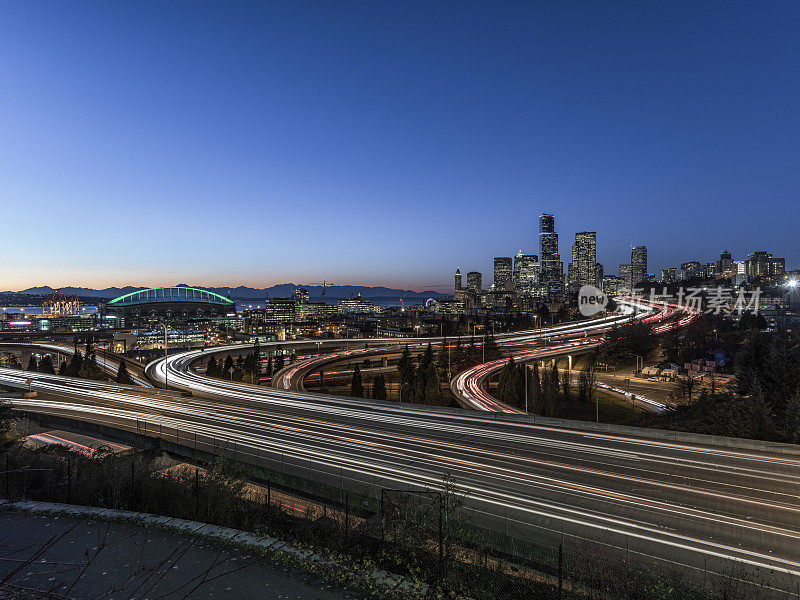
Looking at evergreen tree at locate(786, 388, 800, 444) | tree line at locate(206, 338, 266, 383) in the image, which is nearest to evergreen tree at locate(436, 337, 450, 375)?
tree line at locate(206, 338, 266, 383)

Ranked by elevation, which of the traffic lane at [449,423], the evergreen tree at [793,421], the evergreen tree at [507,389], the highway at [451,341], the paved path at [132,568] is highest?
the paved path at [132,568]

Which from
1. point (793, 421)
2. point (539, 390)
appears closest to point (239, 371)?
point (539, 390)

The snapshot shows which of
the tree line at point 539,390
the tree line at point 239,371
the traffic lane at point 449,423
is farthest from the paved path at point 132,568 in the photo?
the tree line at point 239,371

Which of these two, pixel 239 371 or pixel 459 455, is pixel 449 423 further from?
pixel 239 371

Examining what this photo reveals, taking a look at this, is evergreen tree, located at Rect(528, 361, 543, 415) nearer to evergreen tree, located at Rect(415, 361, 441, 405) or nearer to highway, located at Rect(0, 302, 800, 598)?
evergreen tree, located at Rect(415, 361, 441, 405)

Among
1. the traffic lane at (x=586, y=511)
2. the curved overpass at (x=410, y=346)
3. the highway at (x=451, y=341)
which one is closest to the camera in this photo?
the traffic lane at (x=586, y=511)

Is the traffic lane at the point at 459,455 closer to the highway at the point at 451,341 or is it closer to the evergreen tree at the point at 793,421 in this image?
the evergreen tree at the point at 793,421

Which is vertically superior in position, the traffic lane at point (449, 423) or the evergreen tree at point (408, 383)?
the traffic lane at point (449, 423)
